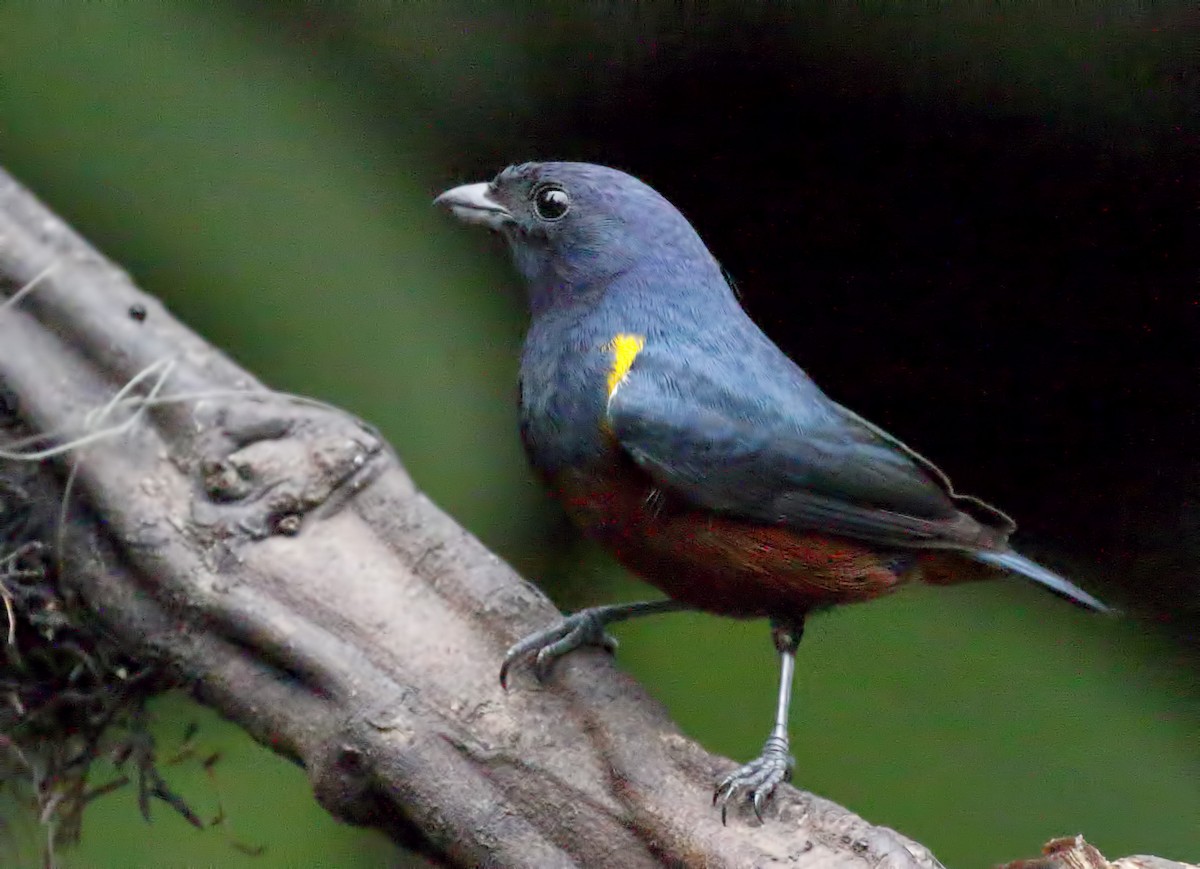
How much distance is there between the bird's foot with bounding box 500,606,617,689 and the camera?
197cm

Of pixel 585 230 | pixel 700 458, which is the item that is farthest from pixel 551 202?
pixel 700 458

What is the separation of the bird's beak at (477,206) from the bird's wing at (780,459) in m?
0.39

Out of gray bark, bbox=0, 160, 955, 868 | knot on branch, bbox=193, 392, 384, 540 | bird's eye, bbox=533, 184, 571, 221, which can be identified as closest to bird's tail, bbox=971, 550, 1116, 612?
gray bark, bbox=0, 160, 955, 868

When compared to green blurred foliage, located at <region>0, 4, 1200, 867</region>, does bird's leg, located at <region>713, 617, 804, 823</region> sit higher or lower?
lower

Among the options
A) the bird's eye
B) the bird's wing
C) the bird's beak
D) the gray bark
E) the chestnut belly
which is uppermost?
the bird's eye

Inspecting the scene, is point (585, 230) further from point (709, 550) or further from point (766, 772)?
point (766, 772)

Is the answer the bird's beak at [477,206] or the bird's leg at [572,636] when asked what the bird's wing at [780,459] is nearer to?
the bird's leg at [572,636]

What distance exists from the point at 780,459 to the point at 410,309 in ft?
3.43

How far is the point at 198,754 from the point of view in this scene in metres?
2.36

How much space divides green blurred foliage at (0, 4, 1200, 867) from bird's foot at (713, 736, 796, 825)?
445 millimetres

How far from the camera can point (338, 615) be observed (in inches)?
79.8

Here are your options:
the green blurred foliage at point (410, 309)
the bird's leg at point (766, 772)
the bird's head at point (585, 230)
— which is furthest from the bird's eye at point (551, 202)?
the bird's leg at point (766, 772)

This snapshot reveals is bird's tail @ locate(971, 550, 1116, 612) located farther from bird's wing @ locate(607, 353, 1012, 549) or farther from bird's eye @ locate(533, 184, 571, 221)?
bird's eye @ locate(533, 184, 571, 221)

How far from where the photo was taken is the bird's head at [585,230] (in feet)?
6.72
